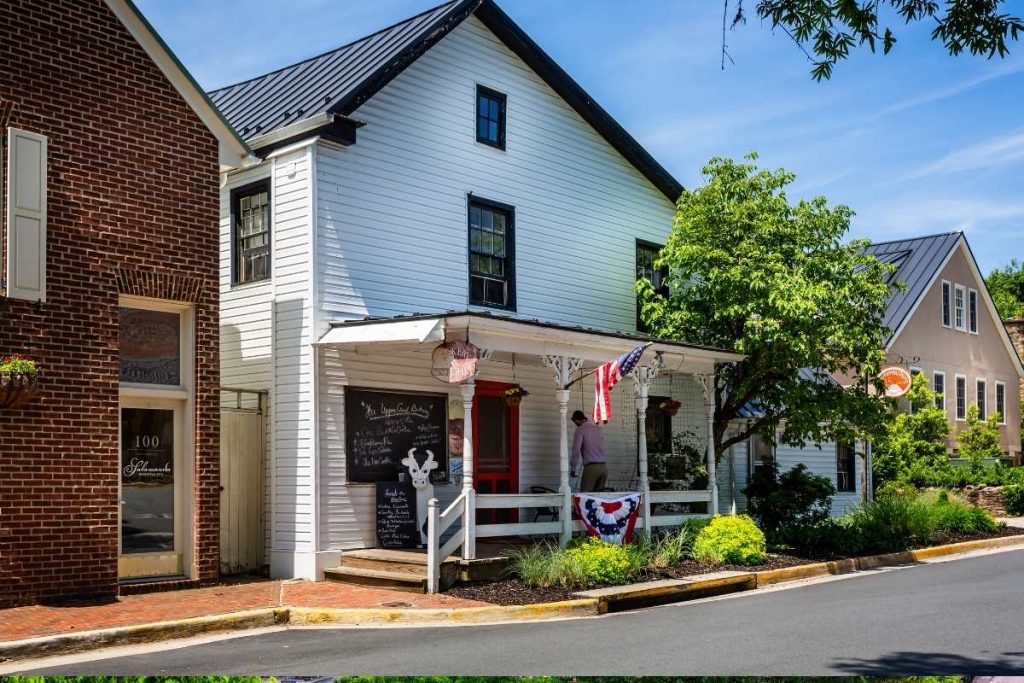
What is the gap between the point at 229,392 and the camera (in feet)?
53.7

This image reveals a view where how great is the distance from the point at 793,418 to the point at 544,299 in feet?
16.1

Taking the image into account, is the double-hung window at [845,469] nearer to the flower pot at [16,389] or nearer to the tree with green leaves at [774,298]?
the tree with green leaves at [774,298]

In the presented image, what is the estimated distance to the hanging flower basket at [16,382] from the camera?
11.9 m

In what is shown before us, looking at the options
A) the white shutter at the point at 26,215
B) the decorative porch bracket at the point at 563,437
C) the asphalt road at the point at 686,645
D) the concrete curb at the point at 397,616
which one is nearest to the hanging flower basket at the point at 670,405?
the decorative porch bracket at the point at 563,437

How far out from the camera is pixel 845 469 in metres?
28.8

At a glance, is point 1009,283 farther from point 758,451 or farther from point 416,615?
point 416,615

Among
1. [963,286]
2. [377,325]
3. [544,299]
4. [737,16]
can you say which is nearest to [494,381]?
[544,299]

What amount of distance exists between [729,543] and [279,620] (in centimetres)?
735

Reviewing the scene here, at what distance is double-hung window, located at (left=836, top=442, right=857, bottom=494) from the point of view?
93.5ft

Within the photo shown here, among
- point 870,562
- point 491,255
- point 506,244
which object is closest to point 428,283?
point 491,255

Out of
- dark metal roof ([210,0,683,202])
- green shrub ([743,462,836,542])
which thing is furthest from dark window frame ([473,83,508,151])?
green shrub ([743,462,836,542])

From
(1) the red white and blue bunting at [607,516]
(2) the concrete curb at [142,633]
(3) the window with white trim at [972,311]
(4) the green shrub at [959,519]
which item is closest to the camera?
(2) the concrete curb at [142,633]

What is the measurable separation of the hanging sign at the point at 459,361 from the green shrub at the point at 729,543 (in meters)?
4.89

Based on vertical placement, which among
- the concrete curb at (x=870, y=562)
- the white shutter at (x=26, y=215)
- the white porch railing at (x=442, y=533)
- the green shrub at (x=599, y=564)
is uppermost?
the white shutter at (x=26, y=215)
